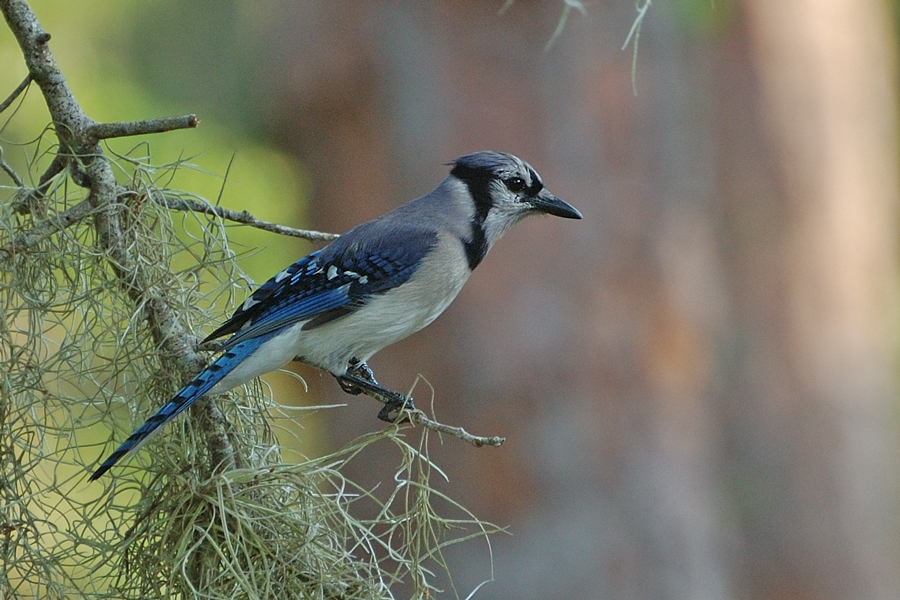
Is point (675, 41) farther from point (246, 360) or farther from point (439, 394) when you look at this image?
point (246, 360)

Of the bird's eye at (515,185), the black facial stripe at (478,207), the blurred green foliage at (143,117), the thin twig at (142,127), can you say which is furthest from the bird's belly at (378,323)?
the blurred green foliage at (143,117)

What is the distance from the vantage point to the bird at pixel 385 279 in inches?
77.1

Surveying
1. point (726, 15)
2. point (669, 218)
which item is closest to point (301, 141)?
point (669, 218)

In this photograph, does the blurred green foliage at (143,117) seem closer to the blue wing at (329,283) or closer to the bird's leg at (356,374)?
the bird's leg at (356,374)

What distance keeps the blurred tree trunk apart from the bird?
3.85 ft

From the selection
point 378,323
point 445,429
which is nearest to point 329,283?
point 378,323

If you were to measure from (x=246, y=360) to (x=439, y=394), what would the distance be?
1809mm

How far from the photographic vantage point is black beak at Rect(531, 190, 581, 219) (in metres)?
2.19

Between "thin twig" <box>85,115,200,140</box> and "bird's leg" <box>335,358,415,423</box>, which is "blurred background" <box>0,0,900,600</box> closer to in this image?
"bird's leg" <box>335,358,415,423</box>

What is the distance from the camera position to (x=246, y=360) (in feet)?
5.59

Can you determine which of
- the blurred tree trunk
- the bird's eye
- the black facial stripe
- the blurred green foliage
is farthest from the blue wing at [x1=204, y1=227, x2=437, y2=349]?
the blurred tree trunk

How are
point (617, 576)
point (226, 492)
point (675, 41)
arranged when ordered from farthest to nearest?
1. point (675, 41)
2. point (617, 576)
3. point (226, 492)

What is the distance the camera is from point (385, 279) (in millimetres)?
2092

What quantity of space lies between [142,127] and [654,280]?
2.33 meters
